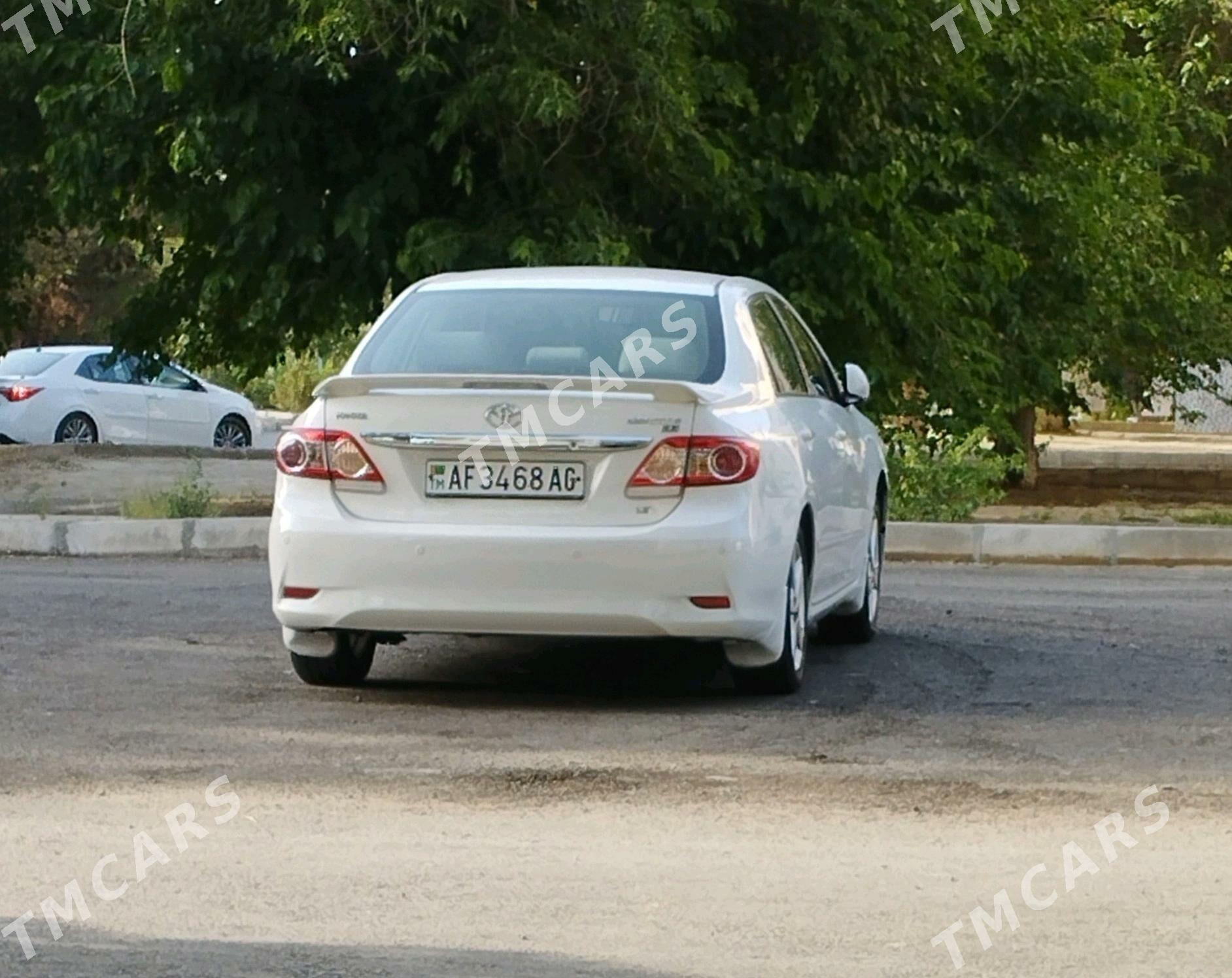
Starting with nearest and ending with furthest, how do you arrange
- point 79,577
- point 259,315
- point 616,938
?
1. point 616,938
2. point 79,577
3. point 259,315

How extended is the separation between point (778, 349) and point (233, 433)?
948 inches

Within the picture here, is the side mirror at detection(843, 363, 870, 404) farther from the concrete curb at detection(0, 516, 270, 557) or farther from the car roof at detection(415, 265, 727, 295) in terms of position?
the concrete curb at detection(0, 516, 270, 557)

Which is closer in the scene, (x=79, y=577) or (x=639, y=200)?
(x=79, y=577)

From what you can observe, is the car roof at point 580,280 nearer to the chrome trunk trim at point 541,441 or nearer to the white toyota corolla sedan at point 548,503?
the white toyota corolla sedan at point 548,503

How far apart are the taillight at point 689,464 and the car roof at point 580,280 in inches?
45.2

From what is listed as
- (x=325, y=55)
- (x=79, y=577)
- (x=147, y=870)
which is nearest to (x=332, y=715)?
(x=147, y=870)

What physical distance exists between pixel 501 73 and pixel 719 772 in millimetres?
9760

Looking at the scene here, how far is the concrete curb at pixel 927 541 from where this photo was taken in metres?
15.7

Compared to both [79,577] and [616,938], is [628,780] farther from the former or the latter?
[79,577]

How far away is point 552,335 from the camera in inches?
379

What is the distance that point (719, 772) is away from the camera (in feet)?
26.0

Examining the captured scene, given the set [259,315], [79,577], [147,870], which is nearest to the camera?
[147,870]

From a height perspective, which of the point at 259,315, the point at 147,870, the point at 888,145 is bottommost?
the point at 259,315

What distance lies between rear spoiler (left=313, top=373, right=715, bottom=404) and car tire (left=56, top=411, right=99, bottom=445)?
2284 cm
